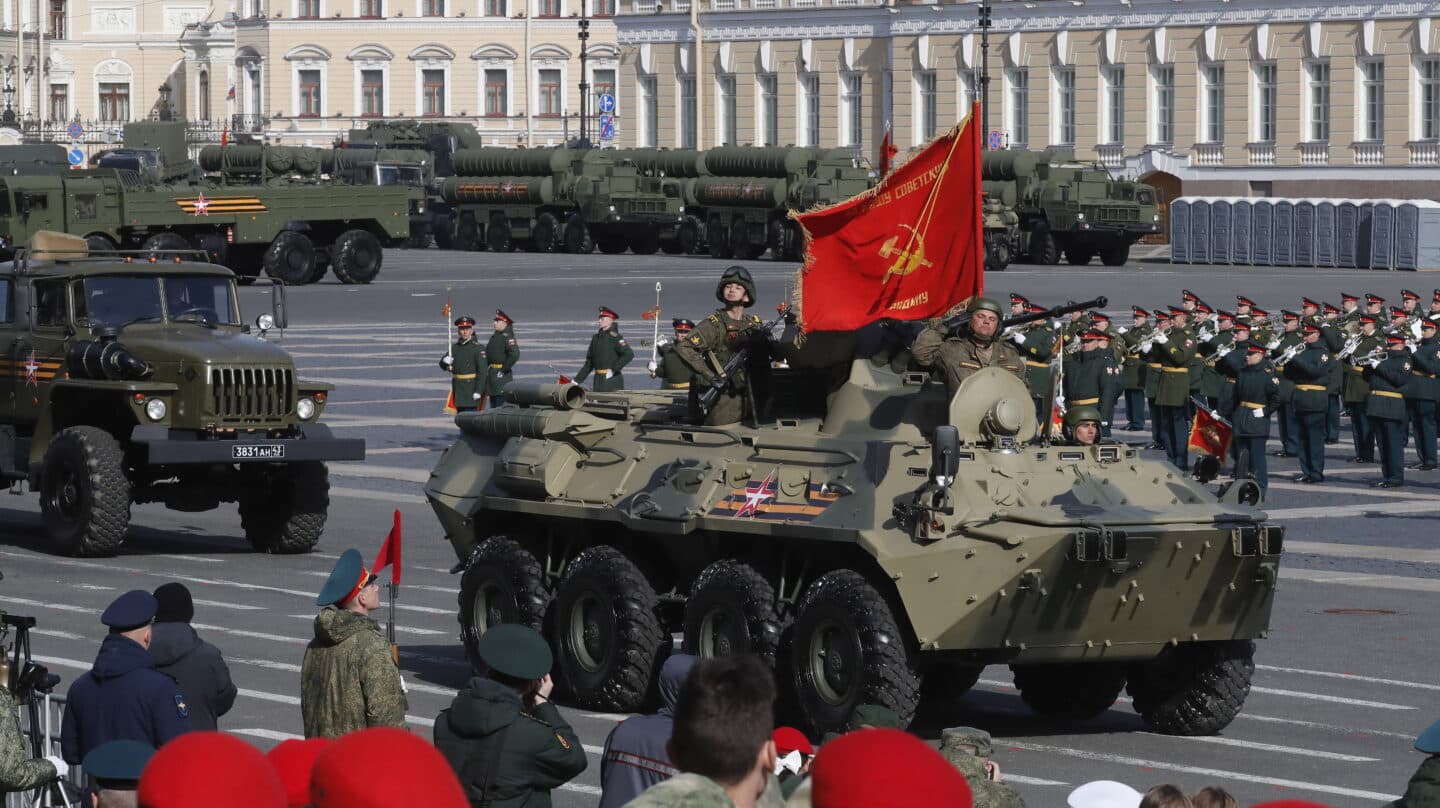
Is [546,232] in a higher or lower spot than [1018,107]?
lower

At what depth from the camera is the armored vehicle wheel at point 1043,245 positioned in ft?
204

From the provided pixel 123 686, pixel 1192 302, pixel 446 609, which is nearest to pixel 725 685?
pixel 123 686

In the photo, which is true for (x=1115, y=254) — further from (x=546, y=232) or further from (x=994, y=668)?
(x=994, y=668)

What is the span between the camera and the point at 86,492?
2059cm

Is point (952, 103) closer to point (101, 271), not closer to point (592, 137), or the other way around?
point (592, 137)

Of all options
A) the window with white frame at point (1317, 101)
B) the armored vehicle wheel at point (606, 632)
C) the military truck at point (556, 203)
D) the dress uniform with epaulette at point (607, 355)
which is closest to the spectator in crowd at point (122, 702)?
the armored vehicle wheel at point (606, 632)

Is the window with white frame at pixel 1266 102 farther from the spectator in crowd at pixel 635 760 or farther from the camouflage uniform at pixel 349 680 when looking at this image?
the spectator in crowd at pixel 635 760

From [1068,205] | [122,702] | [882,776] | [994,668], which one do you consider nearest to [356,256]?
[1068,205]

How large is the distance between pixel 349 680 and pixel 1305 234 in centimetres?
5419

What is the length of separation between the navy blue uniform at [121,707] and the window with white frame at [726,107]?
76334 mm

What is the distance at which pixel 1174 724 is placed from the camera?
46.1ft

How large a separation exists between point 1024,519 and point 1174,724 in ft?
5.81

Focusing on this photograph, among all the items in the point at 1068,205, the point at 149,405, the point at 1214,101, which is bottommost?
the point at 149,405

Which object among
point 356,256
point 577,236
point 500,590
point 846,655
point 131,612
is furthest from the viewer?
point 577,236
